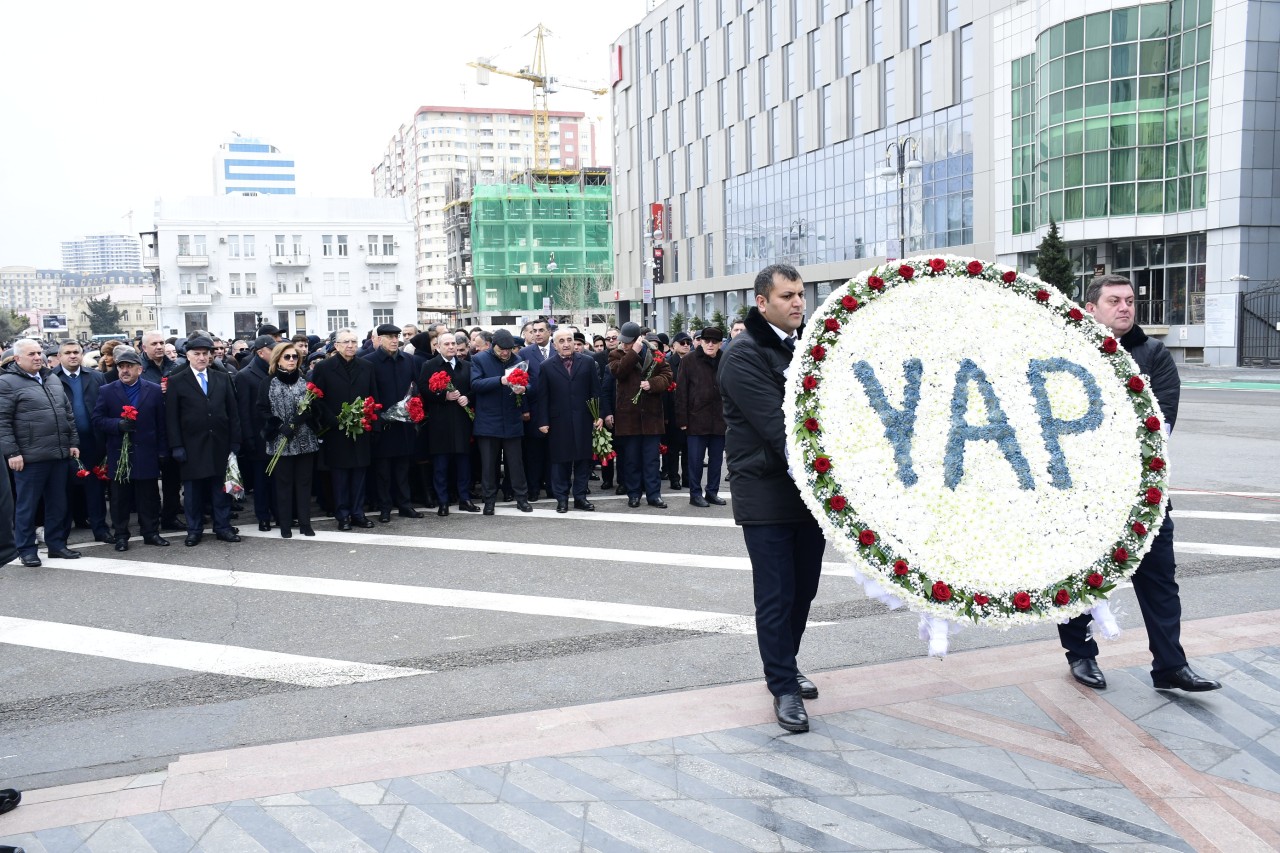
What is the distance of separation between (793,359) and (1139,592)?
2336 mm

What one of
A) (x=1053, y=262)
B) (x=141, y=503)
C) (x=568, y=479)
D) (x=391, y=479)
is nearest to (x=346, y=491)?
(x=391, y=479)

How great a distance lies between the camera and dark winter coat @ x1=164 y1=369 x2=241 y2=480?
34.3ft

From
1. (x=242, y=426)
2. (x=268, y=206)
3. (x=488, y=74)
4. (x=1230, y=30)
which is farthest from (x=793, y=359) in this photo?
(x=488, y=74)

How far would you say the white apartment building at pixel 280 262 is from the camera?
9281 cm

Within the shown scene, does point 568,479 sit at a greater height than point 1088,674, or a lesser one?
greater

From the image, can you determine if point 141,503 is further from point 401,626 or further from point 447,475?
point 401,626

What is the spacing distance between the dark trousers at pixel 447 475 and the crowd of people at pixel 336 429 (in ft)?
0.08

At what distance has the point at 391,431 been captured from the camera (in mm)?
11719

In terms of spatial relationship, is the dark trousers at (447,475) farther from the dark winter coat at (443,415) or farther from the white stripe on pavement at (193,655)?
the white stripe on pavement at (193,655)

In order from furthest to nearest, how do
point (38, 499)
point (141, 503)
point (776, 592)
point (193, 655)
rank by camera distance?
point (141, 503) → point (38, 499) → point (193, 655) → point (776, 592)

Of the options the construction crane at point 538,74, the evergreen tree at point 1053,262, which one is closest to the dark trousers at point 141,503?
the evergreen tree at point 1053,262

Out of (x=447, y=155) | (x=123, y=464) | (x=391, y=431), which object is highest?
(x=447, y=155)

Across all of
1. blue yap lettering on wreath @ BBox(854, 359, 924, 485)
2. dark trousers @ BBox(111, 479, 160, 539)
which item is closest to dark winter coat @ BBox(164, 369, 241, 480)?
dark trousers @ BBox(111, 479, 160, 539)

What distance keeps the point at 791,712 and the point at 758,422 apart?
1424 millimetres
